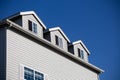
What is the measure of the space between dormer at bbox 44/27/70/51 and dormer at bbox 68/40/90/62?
0.83 meters

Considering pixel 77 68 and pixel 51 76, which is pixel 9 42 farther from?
pixel 77 68

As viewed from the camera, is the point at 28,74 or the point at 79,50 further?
the point at 79,50

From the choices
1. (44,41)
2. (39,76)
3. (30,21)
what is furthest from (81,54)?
(39,76)

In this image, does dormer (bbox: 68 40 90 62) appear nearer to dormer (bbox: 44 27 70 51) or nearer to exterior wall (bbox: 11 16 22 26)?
dormer (bbox: 44 27 70 51)

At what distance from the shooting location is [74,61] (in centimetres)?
3778

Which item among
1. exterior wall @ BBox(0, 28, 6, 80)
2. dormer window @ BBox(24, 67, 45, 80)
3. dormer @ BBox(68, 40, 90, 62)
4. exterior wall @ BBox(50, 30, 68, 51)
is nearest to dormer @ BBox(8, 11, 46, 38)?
exterior wall @ BBox(50, 30, 68, 51)

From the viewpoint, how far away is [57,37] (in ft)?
121

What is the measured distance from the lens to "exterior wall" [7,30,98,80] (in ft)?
99.4

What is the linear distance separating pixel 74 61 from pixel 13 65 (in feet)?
29.2

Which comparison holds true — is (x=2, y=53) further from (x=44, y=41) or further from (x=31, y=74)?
(x=44, y=41)

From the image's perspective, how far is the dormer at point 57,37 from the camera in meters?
35.8

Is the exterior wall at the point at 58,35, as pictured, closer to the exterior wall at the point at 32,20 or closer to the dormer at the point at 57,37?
the dormer at the point at 57,37

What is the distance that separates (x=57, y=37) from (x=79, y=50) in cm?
411

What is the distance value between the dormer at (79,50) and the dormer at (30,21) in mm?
4882
